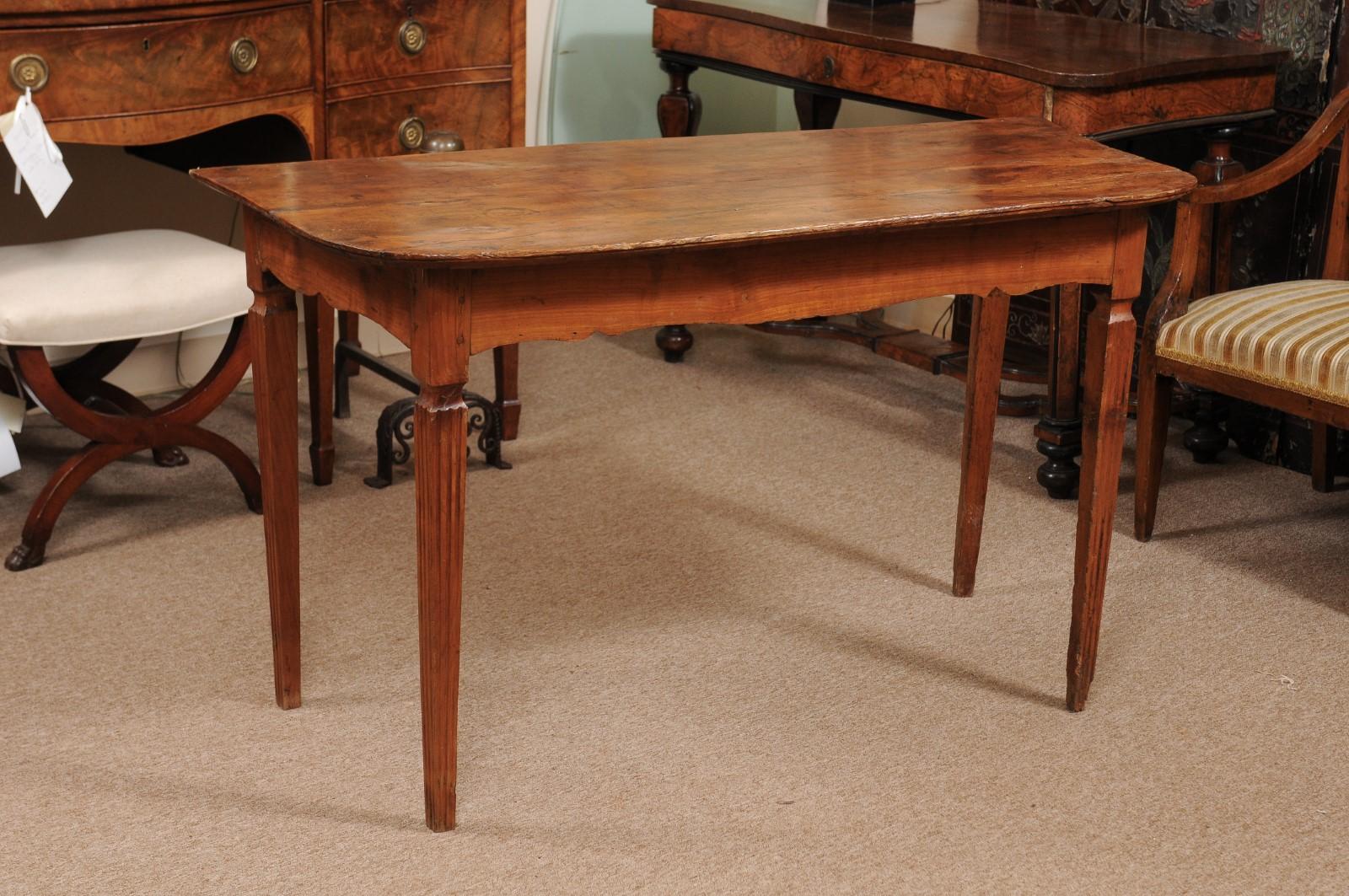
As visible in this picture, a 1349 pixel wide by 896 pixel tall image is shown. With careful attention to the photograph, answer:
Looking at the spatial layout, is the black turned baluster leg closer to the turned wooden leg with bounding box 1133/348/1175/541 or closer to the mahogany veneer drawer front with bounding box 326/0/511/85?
the turned wooden leg with bounding box 1133/348/1175/541

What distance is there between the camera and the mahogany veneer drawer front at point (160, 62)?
2.63 m

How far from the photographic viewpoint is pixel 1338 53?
3.16 meters

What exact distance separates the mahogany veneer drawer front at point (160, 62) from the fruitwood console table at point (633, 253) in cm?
73

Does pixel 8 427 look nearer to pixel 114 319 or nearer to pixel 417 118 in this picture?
pixel 114 319

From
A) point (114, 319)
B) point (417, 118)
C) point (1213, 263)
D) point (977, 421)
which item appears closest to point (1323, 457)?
point (1213, 263)

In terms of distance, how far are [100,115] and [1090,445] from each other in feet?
5.71

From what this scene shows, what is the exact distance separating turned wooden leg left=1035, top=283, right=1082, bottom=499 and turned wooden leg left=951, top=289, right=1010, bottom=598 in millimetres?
504

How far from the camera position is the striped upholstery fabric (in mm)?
2604

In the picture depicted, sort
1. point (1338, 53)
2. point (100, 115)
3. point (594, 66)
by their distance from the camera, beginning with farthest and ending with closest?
point (594, 66) < point (1338, 53) < point (100, 115)

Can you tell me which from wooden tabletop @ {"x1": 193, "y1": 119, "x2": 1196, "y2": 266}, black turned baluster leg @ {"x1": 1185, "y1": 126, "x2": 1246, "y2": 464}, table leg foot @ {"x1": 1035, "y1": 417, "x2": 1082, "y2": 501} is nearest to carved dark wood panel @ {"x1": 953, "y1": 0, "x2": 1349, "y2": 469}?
black turned baluster leg @ {"x1": 1185, "y1": 126, "x2": 1246, "y2": 464}

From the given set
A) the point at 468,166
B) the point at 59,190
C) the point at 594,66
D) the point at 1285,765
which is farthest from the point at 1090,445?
the point at 594,66

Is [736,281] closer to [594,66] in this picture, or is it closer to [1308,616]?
[1308,616]

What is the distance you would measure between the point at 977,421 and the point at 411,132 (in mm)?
1322

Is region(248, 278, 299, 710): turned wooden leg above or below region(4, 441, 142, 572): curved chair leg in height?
above
